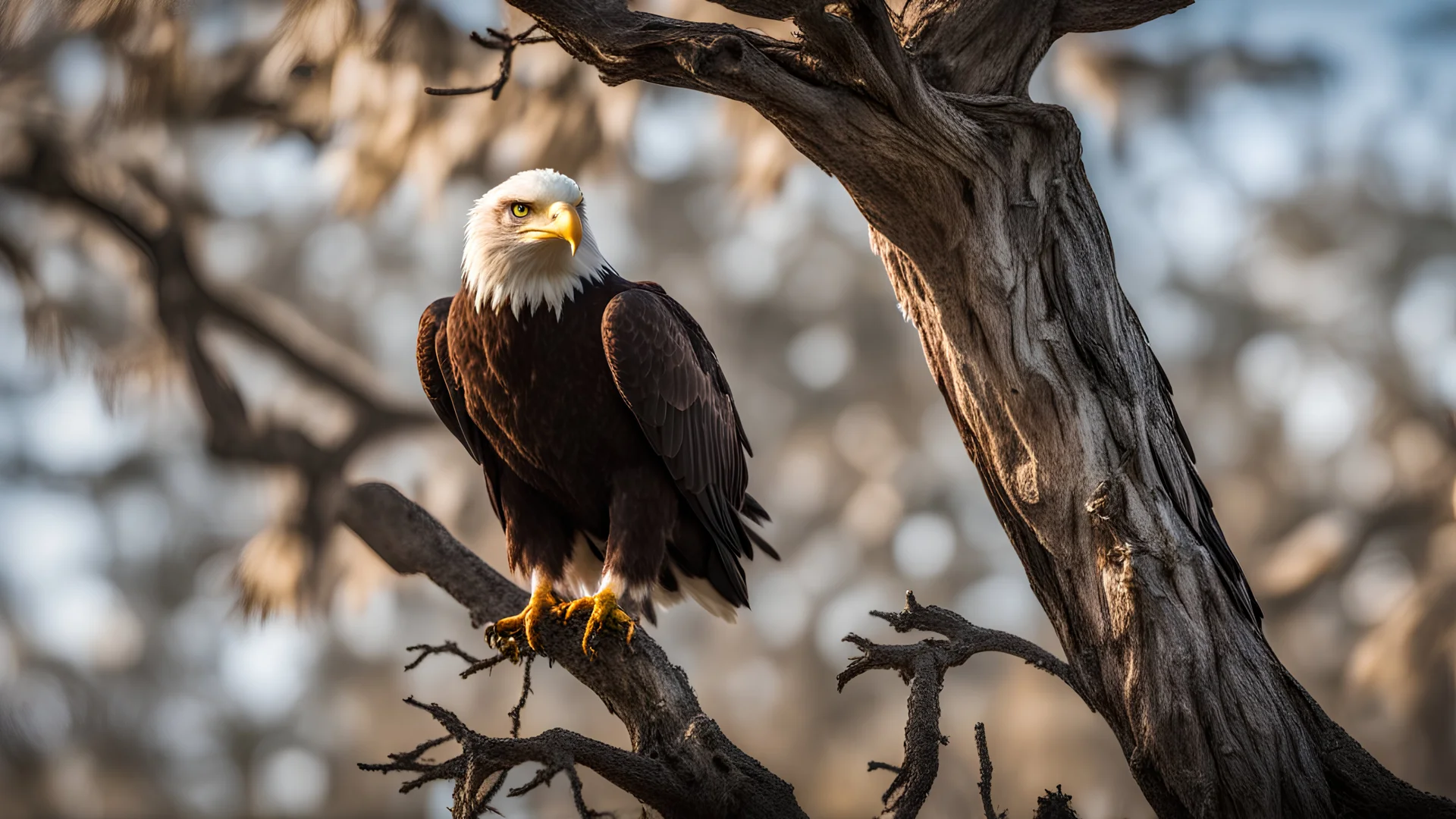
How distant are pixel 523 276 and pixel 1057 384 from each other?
173 centimetres

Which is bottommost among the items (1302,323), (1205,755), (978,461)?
(1205,755)

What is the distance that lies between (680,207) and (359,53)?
4457 mm

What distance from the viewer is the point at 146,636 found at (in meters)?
10.3

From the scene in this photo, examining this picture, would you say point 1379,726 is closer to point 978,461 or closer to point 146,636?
point 978,461

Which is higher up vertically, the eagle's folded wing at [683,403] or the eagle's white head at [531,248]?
the eagle's white head at [531,248]

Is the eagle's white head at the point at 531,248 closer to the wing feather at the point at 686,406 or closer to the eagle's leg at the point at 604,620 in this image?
the wing feather at the point at 686,406

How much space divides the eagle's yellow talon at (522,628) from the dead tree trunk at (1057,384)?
1.43 metres

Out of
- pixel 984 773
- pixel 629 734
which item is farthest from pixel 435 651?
pixel 984 773

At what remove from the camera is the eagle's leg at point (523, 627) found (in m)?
3.69

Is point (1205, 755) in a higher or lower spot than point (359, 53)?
lower

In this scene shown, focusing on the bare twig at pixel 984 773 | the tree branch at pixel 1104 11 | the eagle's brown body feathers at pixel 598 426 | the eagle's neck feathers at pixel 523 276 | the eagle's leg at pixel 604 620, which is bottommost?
the bare twig at pixel 984 773

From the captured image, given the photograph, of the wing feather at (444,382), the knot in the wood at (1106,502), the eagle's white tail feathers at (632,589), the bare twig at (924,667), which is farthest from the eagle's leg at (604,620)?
the knot in the wood at (1106,502)

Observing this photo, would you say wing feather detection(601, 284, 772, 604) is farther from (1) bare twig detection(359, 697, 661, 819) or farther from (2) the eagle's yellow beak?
(1) bare twig detection(359, 697, 661, 819)

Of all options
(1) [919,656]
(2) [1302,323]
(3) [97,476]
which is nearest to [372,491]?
(1) [919,656]
